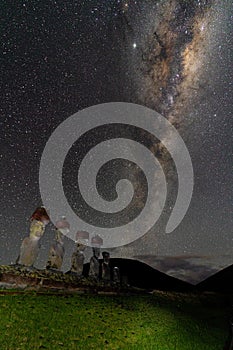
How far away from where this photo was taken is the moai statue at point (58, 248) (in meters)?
12.0

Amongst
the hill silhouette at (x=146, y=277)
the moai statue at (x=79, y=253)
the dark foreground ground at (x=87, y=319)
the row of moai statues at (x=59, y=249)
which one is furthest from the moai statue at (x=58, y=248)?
the hill silhouette at (x=146, y=277)

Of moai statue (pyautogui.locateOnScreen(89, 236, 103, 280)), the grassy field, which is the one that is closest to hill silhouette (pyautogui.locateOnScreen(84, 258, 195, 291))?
moai statue (pyautogui.locateOnScreen(89, 236, 103, 280))

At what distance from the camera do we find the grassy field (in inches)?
258

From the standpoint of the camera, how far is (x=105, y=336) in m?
7.68

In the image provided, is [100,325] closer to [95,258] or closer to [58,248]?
[58,248]

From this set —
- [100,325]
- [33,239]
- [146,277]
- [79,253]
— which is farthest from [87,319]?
[146,277]

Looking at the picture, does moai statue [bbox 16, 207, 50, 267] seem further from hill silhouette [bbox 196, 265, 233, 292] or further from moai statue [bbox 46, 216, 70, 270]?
hill silhouette [bbox 196, 265, 233, 292]

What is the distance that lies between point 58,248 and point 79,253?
1589mm

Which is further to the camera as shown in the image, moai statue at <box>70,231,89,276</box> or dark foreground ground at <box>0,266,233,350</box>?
moai statue at <box>70,231,89,276</box>

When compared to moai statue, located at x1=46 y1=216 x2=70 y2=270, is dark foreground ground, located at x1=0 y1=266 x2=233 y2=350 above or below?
below

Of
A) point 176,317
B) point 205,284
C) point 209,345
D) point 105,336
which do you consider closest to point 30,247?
point 105,336

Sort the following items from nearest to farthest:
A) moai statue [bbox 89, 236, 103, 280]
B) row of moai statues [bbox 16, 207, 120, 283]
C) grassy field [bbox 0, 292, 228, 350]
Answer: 1. grassy field [bbox 0, 292, 228, 350]
2. row of moai statues [bbox 16, 207, 120, 283]
3. moai statue [bbox 89, 236, 103, 280]

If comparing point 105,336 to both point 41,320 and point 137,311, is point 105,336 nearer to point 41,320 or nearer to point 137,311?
point 41,320

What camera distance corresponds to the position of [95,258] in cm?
1497
